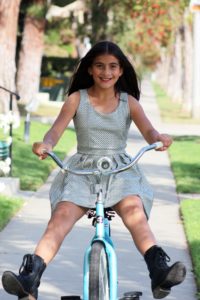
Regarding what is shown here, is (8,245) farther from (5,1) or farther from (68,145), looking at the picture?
(5,1)

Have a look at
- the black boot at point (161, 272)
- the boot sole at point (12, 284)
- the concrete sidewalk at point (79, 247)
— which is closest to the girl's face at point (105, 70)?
the black boot at point (161, 272)

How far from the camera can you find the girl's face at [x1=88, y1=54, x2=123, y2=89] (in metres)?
5.86

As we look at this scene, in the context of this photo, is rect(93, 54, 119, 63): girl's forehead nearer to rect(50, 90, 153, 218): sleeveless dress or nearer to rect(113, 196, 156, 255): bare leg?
rect(50, 90, 153, 218): sleeveless dress

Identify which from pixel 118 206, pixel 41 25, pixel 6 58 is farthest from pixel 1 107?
pixel 118 206

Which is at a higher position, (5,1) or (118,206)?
(5,1)

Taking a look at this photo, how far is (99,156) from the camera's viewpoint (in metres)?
5.88

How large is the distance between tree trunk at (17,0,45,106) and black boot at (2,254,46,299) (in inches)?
1118

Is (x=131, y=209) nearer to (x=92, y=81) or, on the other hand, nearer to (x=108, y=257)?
(x=108, y=257)

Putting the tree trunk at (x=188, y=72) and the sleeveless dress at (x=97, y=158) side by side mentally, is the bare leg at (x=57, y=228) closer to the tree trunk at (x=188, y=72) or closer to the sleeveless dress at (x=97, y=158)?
the sleeveless dress at (x=97, y=158)

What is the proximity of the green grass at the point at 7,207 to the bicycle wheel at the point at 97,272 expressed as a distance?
4514mm

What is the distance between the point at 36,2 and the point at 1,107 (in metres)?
8.22

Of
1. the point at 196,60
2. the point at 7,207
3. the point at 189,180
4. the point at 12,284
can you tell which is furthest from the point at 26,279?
the point at 196,60

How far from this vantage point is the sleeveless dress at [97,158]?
565cm

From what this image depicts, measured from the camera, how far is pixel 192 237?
927 cm
